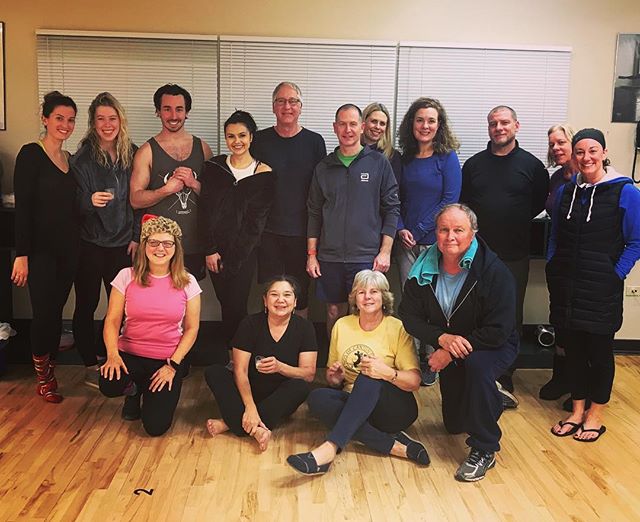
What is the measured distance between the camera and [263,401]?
3066 mm

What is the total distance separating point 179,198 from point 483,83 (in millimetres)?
2125

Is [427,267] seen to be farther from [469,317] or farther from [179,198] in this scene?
[179,198]

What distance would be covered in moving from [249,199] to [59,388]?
1.46m

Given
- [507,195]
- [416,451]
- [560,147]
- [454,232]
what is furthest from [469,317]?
[560,147]

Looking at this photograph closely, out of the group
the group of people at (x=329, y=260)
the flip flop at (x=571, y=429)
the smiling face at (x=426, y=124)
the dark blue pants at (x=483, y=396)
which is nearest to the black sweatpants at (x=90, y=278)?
the group of people at (x=329, y=260)

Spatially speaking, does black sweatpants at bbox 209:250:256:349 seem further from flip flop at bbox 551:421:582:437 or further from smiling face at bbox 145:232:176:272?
flip flop at bbox 551:421:582:437

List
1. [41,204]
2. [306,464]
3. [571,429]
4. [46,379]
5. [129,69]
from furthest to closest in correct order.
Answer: [129,69]
[46,379]
[41,204]
[571,429]
[306,464]

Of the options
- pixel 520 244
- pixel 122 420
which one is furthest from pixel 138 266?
pixel 520 244

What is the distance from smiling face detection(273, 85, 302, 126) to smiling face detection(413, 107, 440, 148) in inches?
24.9

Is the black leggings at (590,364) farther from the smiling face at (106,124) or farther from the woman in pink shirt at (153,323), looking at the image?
the smiling face at (106,124)

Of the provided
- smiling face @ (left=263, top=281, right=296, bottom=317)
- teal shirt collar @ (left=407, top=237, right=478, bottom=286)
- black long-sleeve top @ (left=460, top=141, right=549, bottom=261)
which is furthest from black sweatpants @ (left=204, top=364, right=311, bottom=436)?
black long-sleeve top @ (left=460, top=141, right=549, bottom=261)

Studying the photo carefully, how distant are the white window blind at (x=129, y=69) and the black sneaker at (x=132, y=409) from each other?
1867 mm

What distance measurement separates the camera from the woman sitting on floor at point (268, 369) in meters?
3.03

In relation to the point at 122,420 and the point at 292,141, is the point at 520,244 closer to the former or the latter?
the point at 292,141
